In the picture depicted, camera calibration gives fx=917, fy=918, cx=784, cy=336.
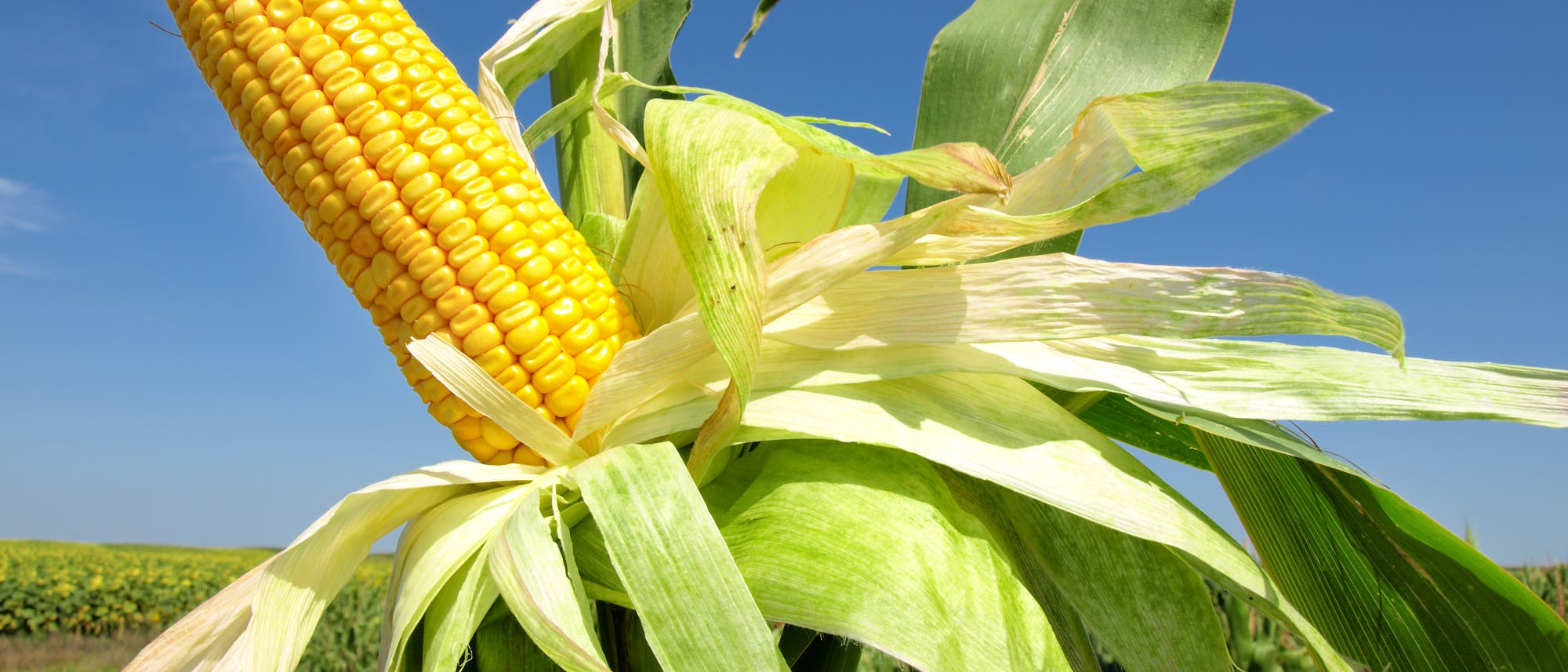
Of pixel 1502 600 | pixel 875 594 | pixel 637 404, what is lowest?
pixel 1502 600

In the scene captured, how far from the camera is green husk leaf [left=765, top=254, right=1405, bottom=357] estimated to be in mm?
644

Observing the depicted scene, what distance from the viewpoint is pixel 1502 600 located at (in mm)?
733

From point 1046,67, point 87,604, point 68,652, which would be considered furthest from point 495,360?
point 87,604

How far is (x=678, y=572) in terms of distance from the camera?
Result: 0.57 meters

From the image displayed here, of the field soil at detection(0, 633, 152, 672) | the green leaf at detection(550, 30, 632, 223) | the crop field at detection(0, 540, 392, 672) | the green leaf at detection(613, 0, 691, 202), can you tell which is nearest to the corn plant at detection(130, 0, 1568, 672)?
the green leaf at detection(550, 30, 632, 223)

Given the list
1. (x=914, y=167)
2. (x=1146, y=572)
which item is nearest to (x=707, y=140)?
(x=914, y=167)

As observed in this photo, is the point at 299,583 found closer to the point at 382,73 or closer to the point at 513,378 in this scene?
the point at 513,378

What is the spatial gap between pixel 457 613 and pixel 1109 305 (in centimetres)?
51

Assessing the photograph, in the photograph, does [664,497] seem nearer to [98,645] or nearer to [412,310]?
[412,310]

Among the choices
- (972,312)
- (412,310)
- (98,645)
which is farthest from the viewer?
(98,645)

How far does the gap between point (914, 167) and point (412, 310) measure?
1.49ft

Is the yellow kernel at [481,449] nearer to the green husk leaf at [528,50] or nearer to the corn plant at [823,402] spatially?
the corn plant at [823,402]

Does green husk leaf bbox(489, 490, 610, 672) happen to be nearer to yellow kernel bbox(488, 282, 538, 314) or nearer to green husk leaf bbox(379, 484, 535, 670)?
green husk leaf bbox(379, 484, 535, 670)

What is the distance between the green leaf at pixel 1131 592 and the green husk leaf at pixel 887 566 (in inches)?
2.9
